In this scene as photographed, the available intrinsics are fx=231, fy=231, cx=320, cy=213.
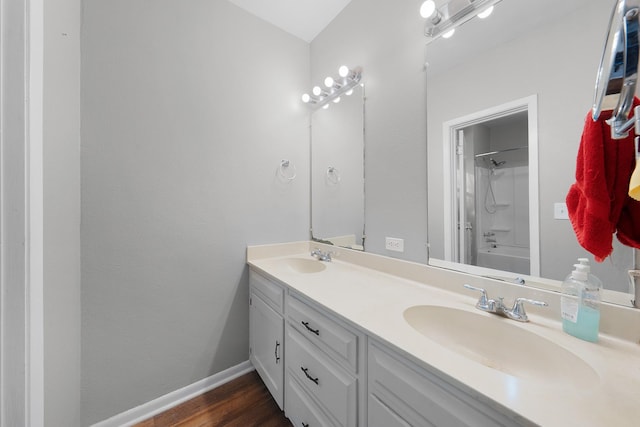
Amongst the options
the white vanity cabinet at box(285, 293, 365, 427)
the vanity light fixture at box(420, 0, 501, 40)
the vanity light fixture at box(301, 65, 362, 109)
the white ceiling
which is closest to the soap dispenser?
the white vanity cabinet at box(285, 293, 365, 427)

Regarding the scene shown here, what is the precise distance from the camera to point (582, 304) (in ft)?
2.28

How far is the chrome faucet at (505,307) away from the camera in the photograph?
2.61 ft

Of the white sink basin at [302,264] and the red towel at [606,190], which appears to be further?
the white sink basin at [302,264]

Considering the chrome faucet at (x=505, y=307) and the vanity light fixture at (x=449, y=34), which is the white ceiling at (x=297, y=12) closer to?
the vanity light fixture at (x=449, y=34)

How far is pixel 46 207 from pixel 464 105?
165 cm

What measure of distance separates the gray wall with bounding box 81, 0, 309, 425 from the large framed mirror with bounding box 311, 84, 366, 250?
0.29m

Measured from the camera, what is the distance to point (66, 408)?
3.16 feet

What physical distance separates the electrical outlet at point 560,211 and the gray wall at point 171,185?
154 cm

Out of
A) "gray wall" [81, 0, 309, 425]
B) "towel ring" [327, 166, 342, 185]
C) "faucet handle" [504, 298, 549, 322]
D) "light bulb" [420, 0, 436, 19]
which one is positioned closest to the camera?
"faucet handle" [504, 298, 549, 322]

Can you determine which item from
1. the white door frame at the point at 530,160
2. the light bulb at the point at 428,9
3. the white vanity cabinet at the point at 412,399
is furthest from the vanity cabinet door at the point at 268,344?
the light bulb at the point at 428,9

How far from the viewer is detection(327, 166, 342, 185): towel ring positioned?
1778 millimetres

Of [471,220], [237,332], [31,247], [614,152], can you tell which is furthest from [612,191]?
[237,332]

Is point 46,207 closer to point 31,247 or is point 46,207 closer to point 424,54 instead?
point 31,247

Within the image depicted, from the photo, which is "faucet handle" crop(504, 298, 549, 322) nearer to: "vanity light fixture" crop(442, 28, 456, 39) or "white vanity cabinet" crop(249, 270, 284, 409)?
"white vanity cabinet" crop(249, 270, 284, 409)
